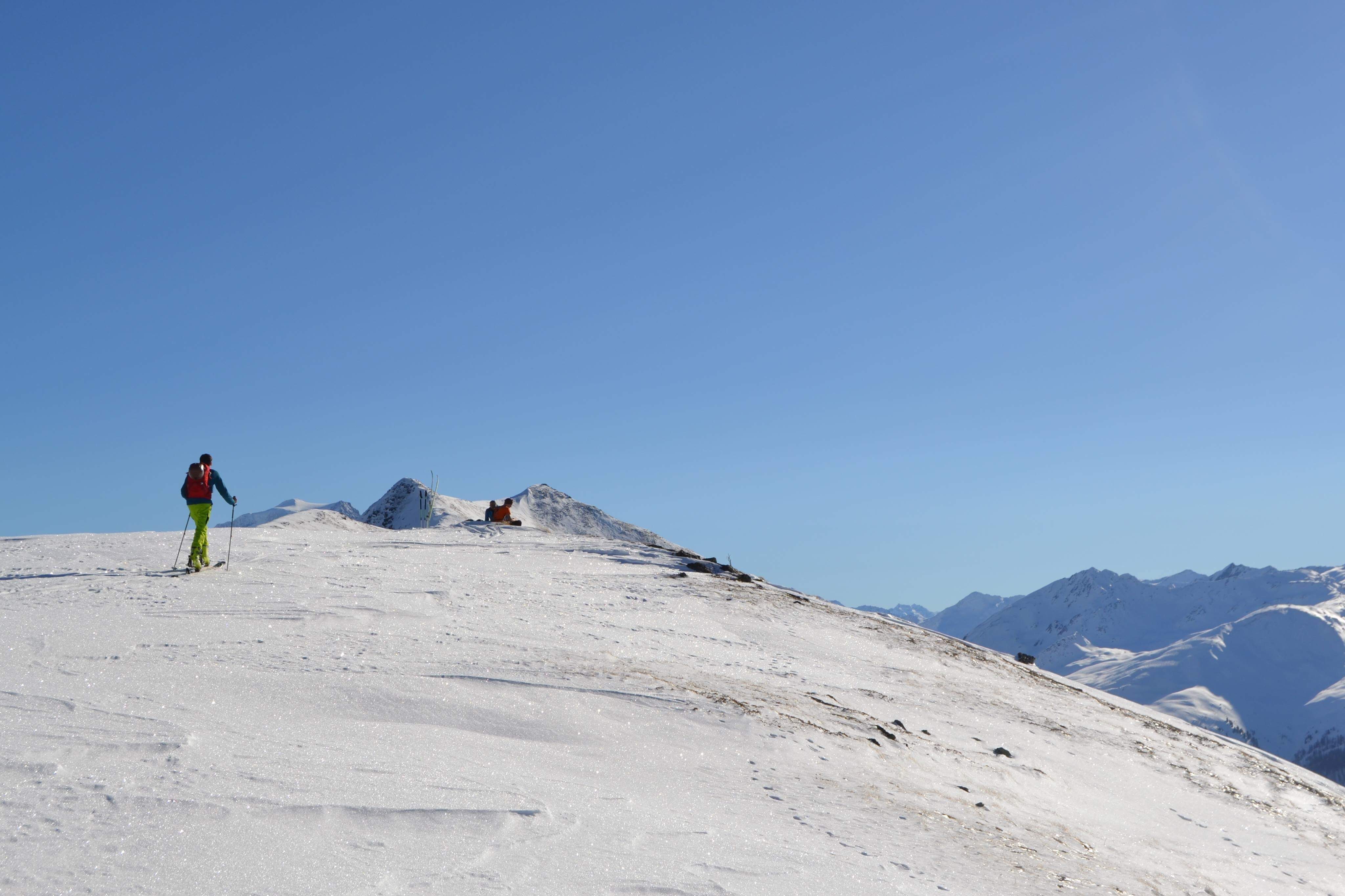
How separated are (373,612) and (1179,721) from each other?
16616mm

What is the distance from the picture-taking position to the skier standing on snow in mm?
16250

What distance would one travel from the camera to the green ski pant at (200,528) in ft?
53.3

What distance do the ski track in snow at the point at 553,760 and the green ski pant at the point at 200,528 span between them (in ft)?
2.36

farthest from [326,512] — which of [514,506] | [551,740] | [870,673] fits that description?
[551,740]

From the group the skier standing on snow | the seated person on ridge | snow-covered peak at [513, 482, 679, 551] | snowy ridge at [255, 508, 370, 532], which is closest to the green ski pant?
the skier standing on snow

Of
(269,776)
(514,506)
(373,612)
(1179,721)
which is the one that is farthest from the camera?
(514,506)

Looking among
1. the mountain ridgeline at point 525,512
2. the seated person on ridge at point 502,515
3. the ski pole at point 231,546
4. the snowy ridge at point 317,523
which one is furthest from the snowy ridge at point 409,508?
the ski pole at point 231,546

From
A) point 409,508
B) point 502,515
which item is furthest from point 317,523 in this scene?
point 409,508

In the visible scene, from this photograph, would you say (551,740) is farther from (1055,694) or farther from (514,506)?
(514,506)

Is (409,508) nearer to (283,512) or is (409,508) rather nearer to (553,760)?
(283,512)

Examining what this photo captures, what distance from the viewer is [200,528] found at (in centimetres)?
1628

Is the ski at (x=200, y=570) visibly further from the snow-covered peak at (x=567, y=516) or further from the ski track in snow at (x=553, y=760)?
the snow-covered peak at (x=567, y=516)

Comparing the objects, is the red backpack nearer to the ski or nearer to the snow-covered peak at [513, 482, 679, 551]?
the ski

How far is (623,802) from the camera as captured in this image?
23.2 ft
